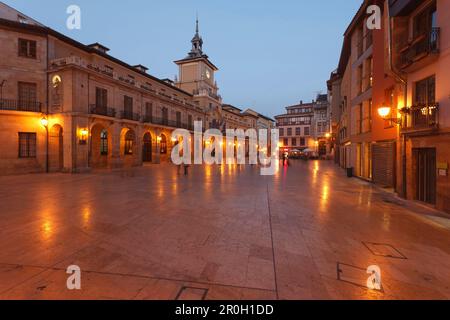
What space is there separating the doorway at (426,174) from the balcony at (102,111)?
23470 millimetres

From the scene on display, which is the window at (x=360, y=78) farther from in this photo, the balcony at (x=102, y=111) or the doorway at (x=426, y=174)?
the balcony at (x=102, y=111)

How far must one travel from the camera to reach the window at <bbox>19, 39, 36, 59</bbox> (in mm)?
18250

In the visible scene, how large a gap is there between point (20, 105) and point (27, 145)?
3242 millimetres

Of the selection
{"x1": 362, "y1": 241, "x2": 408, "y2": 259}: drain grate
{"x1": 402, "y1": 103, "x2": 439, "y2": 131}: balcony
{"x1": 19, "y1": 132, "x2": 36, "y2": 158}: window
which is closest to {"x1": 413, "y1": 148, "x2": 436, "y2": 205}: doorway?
{"x1": 402, "y1": 103, "x2": 439, "y2": 131}: balcony

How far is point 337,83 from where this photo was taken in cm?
2980

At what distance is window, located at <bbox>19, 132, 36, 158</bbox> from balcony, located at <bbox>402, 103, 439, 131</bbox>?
1005 inches

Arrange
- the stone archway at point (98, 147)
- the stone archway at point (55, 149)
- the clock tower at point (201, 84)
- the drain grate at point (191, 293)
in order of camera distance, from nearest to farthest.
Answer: the drain grate at point (191, 293), the stone archway at point (55, 149), the stone archway at point (98, 147), the clock tower at point (201, 84)

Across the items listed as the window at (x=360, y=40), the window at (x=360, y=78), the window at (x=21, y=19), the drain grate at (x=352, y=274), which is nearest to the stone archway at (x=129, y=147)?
the window at (x=21, y=19)

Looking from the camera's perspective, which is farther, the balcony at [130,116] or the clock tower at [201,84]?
the clock tower at [201,84]

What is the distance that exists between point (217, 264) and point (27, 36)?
24.5 meters

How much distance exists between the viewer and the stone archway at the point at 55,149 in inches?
777

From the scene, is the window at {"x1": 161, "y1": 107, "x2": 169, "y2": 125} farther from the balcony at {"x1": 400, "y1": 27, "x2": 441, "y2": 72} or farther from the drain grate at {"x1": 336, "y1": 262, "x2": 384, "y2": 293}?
the drain grate at {"x1": 336, "y1": 262, "x2": 384, "y2": 293}

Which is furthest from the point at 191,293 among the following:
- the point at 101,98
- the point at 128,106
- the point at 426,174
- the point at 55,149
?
the point at 128,106
